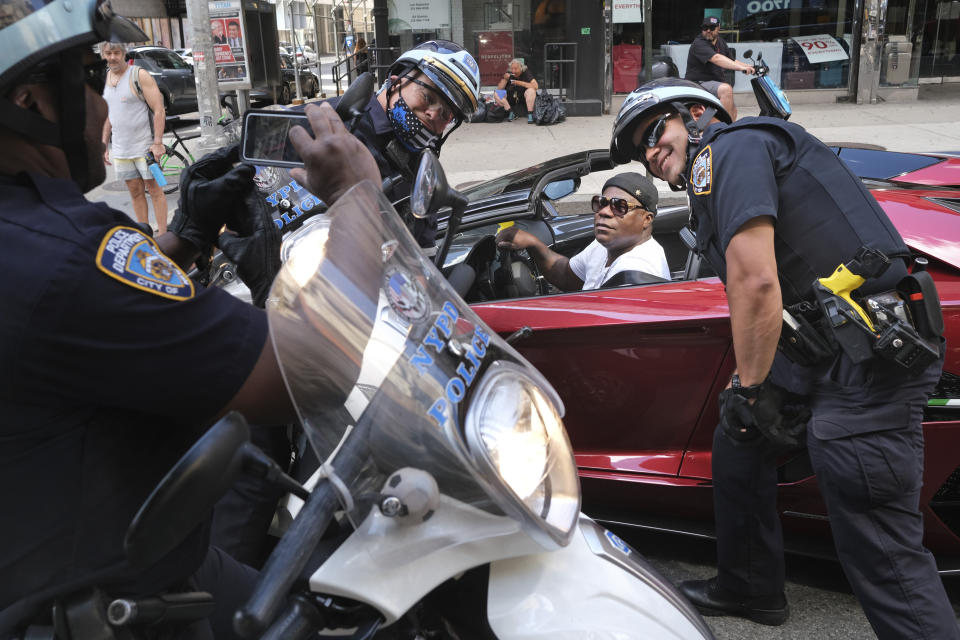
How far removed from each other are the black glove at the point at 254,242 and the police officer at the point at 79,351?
0.84 meters

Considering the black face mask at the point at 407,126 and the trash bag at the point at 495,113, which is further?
the trash bag at the point at 495,113

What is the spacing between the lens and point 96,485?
118 cm

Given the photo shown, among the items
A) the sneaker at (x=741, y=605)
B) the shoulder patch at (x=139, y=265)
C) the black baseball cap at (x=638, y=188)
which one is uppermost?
the shoulder patch at (x=139, y=265)

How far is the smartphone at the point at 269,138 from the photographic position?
178 cm

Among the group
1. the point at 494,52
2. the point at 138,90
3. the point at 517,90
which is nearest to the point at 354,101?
the point at 138,90

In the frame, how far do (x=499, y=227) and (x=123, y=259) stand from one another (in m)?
2.77

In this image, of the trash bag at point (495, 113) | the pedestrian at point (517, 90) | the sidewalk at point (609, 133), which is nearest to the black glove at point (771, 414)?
the sidewalk at point (609, 133)

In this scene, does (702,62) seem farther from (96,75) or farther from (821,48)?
(96,75)

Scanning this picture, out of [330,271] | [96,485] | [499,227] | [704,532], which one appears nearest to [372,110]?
[499,227]

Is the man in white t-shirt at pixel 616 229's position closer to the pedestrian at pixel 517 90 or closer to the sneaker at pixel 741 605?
the sneaker at pixel 741 605

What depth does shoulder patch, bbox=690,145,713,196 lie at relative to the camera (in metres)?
2.29

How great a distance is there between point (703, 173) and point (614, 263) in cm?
124

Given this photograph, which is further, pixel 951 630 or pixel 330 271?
pixel 951 630

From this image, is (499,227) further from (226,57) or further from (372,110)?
(226,57)
